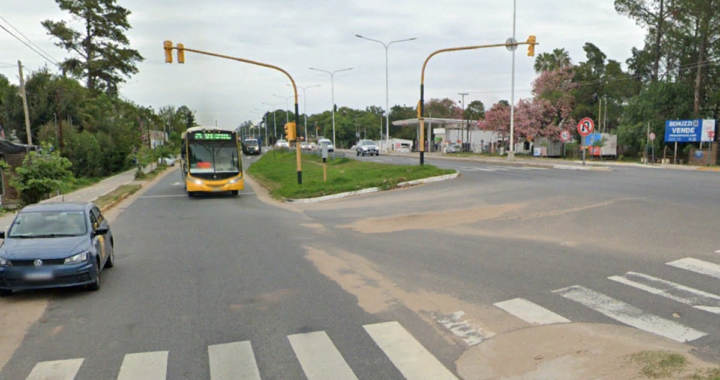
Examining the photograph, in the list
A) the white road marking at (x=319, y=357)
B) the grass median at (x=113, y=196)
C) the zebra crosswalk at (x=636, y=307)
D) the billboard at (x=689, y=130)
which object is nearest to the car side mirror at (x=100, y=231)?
the white road marking at (x=319, y=357)

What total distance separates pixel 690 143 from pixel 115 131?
5228 centimetres

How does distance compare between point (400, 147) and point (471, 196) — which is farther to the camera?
point (400, 147)

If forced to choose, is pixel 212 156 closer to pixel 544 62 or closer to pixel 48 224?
pixel 48 224

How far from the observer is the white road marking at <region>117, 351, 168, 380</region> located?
5148mm

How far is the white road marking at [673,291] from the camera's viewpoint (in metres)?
6.79

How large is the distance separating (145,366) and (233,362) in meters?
0.91

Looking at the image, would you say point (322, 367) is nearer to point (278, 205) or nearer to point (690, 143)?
point (278, 205)

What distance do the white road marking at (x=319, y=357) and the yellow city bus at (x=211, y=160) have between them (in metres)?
19.1

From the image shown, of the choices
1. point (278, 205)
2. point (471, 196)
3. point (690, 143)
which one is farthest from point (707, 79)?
point (278, 205)

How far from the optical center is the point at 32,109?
140 ft

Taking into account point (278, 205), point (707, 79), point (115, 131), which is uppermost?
point (707, 79)

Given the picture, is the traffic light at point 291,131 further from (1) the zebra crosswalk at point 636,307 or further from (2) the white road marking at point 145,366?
(2) the white road marking at point 145,366

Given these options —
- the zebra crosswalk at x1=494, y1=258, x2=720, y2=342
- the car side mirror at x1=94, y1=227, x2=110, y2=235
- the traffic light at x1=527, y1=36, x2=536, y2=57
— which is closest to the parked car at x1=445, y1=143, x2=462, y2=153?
the traffic light at x1=527, y1=36, x2=536, y2=57

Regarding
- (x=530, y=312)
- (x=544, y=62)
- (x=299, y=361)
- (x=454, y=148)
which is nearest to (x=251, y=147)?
(x=454, y=148)
